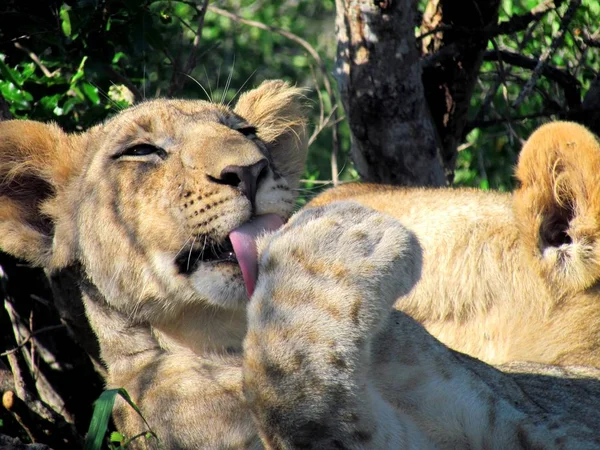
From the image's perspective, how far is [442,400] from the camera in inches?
110

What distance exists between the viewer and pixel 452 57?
523 centimetres

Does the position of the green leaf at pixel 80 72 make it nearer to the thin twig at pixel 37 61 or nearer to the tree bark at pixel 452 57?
the thin twig at pixel 37 61

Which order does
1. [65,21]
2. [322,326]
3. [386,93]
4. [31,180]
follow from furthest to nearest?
[386,93], [65,21], [31,180], [322,326]

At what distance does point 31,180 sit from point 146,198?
2.35ft

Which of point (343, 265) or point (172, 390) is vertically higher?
point (343, 265)

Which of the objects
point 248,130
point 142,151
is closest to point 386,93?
point 248,130

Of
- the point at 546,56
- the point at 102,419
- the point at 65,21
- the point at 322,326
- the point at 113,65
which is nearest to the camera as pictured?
the point at 322,326

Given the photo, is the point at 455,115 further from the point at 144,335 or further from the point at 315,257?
the point at 315,257

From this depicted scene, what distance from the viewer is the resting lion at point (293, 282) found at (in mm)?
2303

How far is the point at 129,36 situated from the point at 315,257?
2934mm

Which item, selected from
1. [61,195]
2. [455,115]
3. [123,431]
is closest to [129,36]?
[61,195]

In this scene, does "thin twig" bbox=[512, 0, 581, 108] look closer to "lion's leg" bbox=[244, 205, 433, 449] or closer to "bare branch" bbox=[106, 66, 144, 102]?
"bare branch" bbox=[106, 66, 144, 102]

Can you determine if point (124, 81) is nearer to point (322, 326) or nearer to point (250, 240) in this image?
point (250, 240)

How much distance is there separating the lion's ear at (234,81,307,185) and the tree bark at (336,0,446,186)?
75 cm
